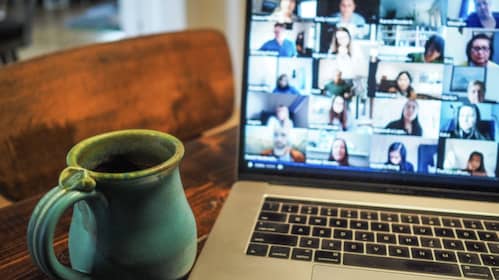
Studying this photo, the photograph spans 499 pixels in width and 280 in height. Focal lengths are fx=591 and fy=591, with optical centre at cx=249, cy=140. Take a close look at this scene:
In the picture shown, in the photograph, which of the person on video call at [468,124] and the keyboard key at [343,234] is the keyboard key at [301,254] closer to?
the keyboard key at [343,234]

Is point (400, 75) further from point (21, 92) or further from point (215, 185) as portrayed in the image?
point (21, 92)

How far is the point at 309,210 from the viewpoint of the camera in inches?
26.6

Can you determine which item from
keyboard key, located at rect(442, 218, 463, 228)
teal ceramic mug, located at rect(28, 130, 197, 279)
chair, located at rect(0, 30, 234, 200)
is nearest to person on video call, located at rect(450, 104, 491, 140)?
keyboard key, located at rect(442, 218, 463, 228)

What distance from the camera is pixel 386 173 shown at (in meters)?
0.71

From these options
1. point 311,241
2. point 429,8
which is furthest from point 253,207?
point 429,8

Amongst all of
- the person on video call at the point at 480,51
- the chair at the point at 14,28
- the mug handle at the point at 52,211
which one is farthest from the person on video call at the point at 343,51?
the chair at the point at 14,28

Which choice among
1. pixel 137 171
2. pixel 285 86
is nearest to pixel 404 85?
pixel 285 86

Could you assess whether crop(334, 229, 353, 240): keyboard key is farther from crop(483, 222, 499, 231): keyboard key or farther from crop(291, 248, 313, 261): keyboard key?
crop(483, 222, 499, 231): keyboard key

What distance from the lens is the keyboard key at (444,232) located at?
628 millimetres

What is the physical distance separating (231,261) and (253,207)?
0.11 m

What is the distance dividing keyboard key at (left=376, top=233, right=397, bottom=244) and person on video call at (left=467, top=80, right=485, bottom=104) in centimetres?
19

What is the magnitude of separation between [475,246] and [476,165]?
12cm

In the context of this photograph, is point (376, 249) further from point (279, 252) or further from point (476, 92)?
point (476, 92)

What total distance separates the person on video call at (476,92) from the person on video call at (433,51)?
5 centimetres
